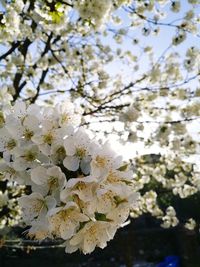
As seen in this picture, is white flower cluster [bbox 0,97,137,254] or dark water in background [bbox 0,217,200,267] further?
dark water in background [bbox 0,217,200,267]

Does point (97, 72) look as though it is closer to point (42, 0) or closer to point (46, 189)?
point (42, 0)

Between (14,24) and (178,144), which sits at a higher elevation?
(14,24)

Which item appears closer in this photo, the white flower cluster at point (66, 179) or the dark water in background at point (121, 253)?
the white flower cluster at point (66, 179)

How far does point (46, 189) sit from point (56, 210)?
5.0 inches

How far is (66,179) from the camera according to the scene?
4.47 feet

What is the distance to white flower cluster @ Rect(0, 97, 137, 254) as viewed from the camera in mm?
1284

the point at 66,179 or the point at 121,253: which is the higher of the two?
the point at 66,179

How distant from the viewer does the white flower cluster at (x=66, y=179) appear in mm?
1284

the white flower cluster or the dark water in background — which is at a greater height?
the white flower cluster

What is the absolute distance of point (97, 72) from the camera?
702 cm

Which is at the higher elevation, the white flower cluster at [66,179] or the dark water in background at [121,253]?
the white flower cluster at [66,179]

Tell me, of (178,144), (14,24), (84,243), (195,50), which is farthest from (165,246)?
(84,243)

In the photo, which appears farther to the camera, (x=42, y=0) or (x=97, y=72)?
(x=97, y=72)

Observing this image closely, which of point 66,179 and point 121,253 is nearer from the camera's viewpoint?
point 66,179
